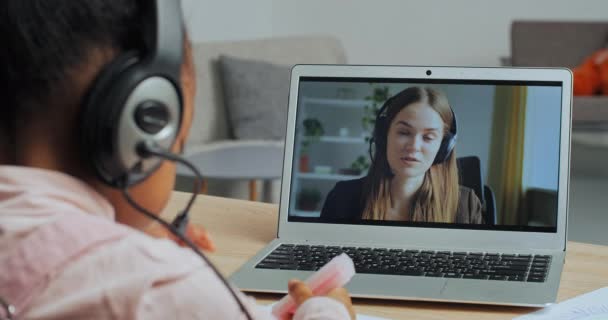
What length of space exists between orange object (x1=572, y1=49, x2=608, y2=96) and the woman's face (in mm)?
3015

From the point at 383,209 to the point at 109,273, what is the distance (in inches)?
22.9

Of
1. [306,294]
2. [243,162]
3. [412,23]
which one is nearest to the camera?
[306,294]

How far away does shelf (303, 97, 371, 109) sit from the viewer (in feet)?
3.50

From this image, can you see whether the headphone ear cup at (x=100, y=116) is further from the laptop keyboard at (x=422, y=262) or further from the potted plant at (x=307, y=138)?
the potted plant at (x=307, y=138)

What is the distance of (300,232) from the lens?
106cm

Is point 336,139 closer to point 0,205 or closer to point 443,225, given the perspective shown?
point 443,225

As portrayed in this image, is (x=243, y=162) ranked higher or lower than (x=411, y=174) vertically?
lower

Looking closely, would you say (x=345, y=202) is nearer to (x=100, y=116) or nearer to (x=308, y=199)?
(x=308, y=199)

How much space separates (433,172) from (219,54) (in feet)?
8.62

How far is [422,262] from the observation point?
0.95 meters

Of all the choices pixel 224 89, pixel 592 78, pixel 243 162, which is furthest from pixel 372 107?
pixel 592 78

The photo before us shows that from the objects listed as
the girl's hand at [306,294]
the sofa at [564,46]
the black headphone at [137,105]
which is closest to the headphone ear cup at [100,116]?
the black headphone at [137,105]

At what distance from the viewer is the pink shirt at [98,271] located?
496 millimetres

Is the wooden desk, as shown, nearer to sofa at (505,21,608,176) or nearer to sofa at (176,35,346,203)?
sofa at (176,35,346,203)
